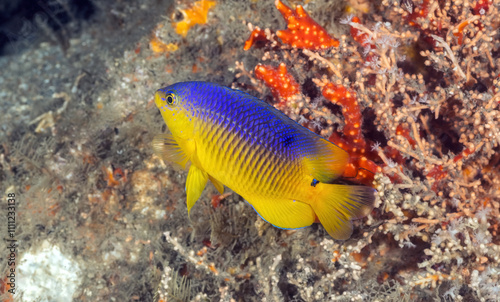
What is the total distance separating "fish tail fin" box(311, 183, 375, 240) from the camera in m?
1.84

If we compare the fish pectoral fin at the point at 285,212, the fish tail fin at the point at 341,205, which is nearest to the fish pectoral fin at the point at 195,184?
the fish pectoral fin at the point at 285,212

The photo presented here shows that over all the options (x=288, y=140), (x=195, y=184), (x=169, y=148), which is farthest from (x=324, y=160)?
(x=169, y=148)

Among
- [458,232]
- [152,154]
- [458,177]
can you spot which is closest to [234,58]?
[152,154]

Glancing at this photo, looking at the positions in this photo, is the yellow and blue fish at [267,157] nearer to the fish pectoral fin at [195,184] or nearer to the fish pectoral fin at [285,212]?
the fish pectoral fin at [285,212]

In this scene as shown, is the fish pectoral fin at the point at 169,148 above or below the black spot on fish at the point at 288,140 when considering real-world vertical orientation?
below

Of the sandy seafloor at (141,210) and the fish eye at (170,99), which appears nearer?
the fish eye at (170,99)

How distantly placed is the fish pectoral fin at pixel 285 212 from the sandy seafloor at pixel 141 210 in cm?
80

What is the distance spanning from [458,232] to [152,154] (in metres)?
3.25

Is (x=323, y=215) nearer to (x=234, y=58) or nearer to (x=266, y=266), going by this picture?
(x=266, y=266)

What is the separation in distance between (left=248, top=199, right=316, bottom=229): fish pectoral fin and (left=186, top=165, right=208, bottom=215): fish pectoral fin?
40 cm

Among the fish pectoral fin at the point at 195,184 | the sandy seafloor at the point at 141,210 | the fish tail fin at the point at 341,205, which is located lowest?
the sandy seafloor at the point at 141,210

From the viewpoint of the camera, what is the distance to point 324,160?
1880 mm

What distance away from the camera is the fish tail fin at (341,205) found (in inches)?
72.4

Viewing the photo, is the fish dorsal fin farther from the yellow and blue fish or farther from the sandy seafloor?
the sandy seafloor
